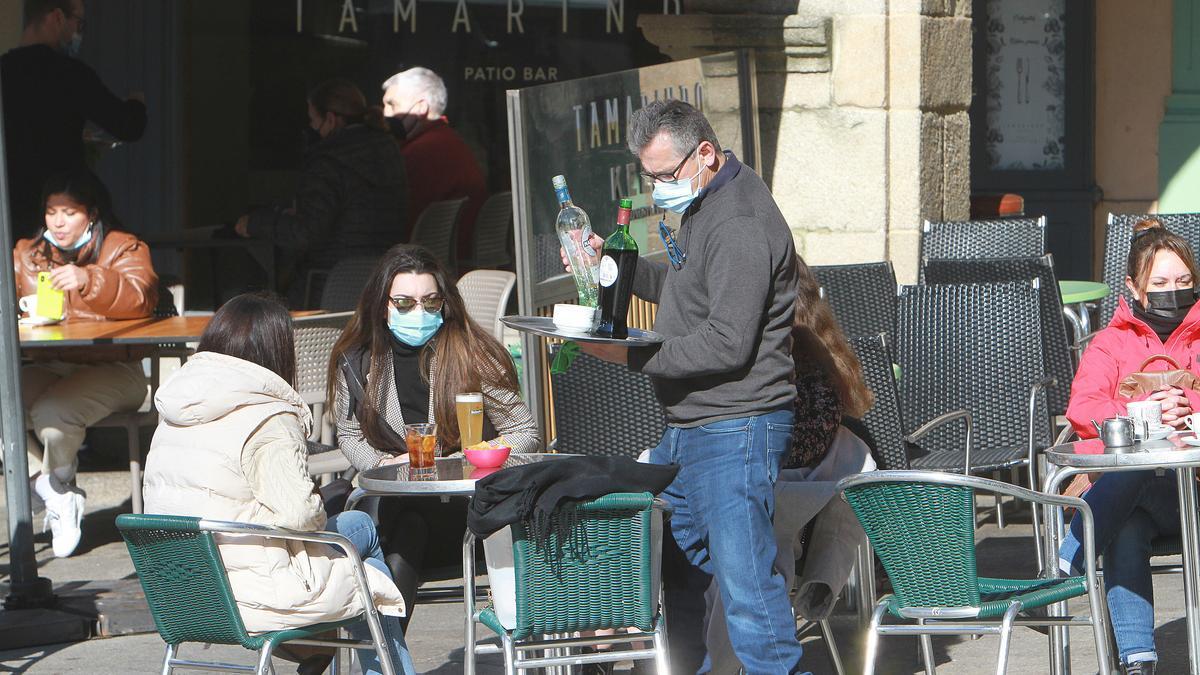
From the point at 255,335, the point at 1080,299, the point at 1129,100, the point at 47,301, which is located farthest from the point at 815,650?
the point at 1129,100

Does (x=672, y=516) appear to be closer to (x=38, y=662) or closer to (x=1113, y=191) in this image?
(x=38, y=662)

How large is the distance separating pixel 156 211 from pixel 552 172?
4.50 m

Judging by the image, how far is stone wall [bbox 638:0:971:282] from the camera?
7645 mm

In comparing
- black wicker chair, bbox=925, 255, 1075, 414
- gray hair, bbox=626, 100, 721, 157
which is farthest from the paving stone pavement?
gray hair, bbox=626, 100, 721, 157

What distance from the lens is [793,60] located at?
25.7 feet

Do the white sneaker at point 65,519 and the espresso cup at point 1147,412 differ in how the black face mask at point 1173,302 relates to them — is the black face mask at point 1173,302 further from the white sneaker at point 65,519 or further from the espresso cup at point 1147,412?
the white sneaker at point 65,519

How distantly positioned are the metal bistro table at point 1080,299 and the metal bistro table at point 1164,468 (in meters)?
2.99

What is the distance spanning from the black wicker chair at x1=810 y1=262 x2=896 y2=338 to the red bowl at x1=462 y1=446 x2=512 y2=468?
284 centimetres

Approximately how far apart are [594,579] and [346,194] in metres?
4.27

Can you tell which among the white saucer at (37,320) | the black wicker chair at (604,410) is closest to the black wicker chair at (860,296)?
the black wicker chair at (604,410)

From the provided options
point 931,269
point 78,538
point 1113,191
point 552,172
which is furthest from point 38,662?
point 1113,191

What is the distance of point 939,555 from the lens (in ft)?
12.2

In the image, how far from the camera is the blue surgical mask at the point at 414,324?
480cm

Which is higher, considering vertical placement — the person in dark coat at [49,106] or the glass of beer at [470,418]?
the person in dark coat at [49,106]
